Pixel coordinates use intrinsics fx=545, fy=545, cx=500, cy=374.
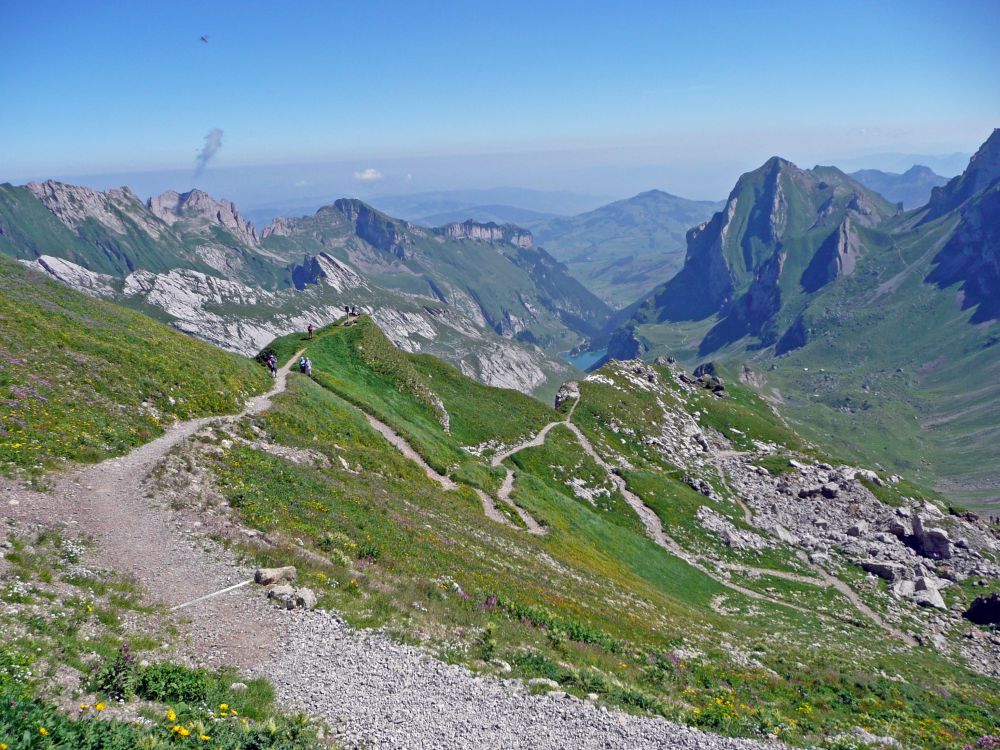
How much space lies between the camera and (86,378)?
106 ft

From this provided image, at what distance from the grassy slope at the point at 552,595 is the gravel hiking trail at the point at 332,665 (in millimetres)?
1466

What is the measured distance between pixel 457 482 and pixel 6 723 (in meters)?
42.6

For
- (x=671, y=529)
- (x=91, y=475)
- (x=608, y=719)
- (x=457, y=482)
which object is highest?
(x=91, y=475)

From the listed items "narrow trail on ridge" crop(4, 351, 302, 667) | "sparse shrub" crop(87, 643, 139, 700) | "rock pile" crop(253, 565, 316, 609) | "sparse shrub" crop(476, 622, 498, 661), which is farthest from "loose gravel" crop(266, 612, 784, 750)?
"sparse shrub" crop(87, 643, 139, 700)

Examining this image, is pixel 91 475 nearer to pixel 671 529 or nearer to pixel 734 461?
pixel 671 529

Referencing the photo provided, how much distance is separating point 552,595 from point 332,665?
641 inches

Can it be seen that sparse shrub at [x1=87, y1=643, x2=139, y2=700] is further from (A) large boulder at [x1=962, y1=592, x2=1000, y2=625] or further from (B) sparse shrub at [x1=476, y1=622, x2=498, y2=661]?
Result: (A) large boulder at [x1=962, y1=592, x2=1000, y2=625]

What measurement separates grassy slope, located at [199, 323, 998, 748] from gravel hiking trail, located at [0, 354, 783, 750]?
4.81 ft

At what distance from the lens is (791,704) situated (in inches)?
1034

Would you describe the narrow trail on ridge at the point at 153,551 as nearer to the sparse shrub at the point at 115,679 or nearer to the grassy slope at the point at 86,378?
the grassy slope at the point at 86,378

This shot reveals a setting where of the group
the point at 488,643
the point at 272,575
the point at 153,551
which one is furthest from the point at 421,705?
the point at 153,551

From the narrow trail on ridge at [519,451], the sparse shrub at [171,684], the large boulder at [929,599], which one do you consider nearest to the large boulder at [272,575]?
the sparse shrub at [171,684]

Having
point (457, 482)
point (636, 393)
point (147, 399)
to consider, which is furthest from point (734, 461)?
point (147, 399)

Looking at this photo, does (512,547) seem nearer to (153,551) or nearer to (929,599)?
(153,551)
